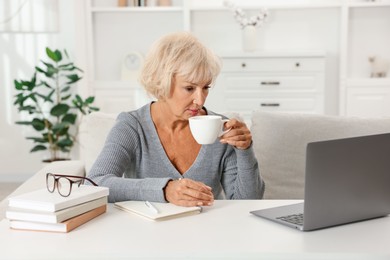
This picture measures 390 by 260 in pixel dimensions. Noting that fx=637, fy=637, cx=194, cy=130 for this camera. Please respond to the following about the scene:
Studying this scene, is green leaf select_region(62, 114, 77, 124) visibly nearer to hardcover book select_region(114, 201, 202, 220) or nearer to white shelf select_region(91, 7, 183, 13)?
white shelf select_region(91, 7, 183, 13)

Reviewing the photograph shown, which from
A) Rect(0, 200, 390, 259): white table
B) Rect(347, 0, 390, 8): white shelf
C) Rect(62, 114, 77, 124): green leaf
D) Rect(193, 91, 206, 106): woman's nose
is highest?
Rect(347, 0, 390, 8): white shelf

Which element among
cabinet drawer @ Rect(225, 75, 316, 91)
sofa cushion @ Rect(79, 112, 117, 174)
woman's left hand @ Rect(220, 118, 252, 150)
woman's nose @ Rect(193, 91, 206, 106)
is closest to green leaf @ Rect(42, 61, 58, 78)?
cabinet drawer @ Rect(225, 75, 316, 91)

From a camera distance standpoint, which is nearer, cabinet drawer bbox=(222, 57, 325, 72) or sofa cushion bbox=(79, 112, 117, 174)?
sofa cushion bbox=(79, 112, 117, 174)

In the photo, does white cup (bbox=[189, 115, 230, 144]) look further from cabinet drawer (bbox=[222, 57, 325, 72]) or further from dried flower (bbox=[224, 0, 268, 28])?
dried flower (bbox=[224, 0, 268, 28])

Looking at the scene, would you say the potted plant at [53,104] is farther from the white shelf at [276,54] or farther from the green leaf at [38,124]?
the white shelf at [276,54]

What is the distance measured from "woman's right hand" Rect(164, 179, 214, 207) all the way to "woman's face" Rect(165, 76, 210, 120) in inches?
14.4

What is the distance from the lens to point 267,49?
17.5 ft

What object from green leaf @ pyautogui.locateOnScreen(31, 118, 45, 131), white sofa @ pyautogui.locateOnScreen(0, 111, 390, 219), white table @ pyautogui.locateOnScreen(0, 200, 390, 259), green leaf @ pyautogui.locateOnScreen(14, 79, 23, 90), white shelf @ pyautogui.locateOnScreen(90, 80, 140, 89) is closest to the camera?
white table @ pyautogui.locateOnScreen(0, 200, 390, 259)

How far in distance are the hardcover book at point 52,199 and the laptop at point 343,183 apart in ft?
1.39

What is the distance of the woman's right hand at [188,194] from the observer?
165cm

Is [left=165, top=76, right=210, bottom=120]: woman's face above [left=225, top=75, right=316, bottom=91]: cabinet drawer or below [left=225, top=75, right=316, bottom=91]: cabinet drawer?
above

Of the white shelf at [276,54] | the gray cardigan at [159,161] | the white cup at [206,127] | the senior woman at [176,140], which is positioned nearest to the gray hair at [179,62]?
the senior woman at [176,140]

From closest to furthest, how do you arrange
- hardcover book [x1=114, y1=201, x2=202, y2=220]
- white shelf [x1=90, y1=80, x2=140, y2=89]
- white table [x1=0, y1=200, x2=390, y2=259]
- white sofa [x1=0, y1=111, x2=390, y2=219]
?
white table [x1=0, y1=200, x2=390, y2=259]
hardcover book [x1=114, y1=201, x2=202, y2=220]
white sofa [x1=0, y1=111, x2=390, y2=219]
white shelf [x1=90, y1=80, x2=140, y2=89]

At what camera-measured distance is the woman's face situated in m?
1.98
